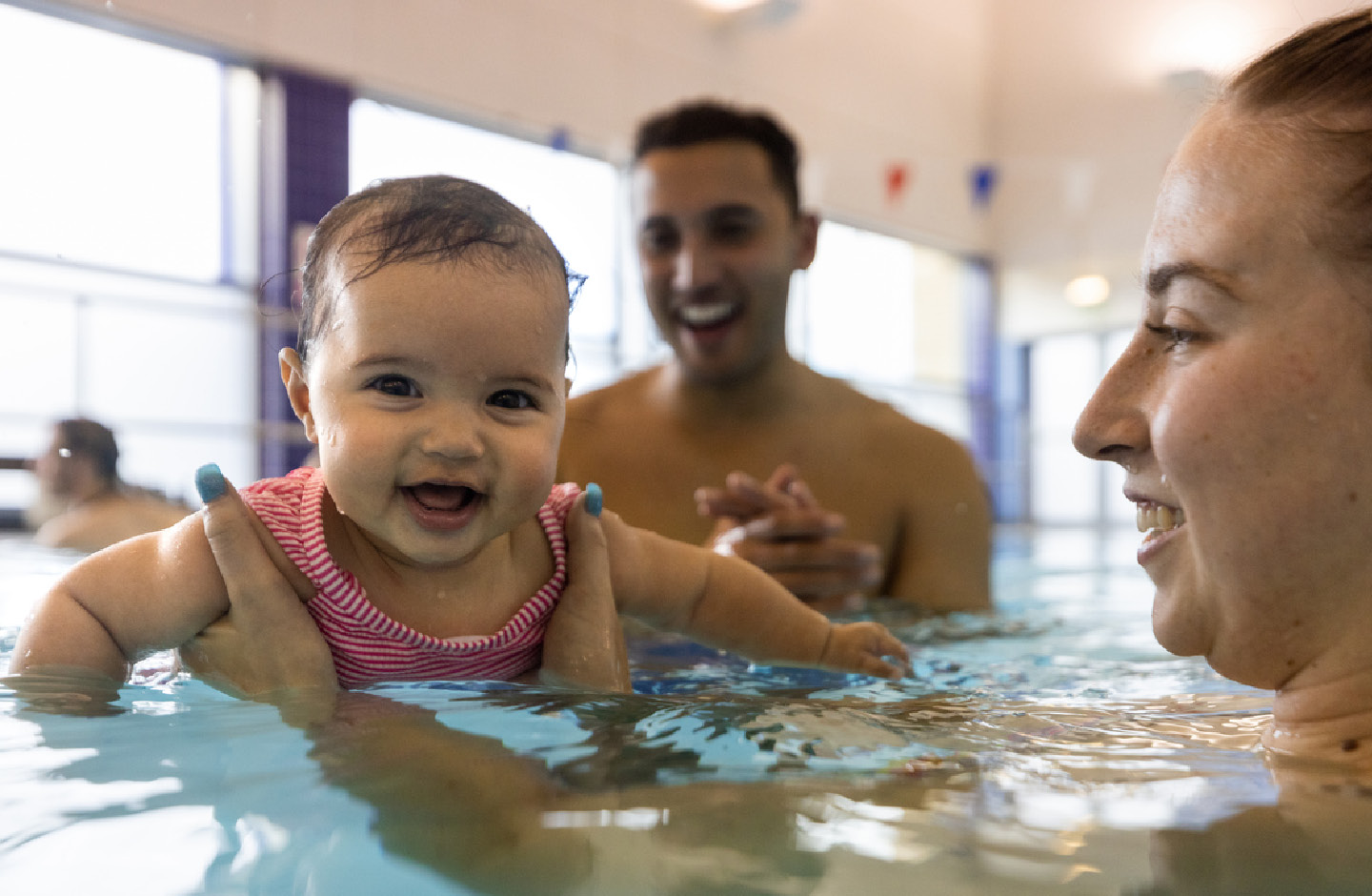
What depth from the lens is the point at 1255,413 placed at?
0.95 m

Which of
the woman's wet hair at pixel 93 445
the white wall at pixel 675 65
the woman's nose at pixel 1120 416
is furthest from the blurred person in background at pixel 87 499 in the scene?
the white wall at pixel 675 65

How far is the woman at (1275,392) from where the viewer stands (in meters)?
0.93

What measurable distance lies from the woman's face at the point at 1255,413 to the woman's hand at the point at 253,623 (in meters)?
0.90

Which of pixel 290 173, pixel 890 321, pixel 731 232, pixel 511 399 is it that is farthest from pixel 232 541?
pixel 890 321

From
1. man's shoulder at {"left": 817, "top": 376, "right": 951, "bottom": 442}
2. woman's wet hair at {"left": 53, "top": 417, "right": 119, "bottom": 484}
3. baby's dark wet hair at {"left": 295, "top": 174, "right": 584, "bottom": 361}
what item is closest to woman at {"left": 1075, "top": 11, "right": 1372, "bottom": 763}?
baby's dark wet hair at {"left": 295, "top": 174, "right": 584, "bottom": 361}

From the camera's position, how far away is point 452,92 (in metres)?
7.34

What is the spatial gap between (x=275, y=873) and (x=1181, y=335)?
87cm

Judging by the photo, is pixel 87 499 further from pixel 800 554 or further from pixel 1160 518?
pixel 1160 518

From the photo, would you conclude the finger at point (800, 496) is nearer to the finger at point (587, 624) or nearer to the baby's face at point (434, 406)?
the finger at point (587, 624)

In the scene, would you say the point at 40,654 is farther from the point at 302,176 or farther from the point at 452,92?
the point at 452,92

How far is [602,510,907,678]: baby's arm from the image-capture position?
5.24 feet

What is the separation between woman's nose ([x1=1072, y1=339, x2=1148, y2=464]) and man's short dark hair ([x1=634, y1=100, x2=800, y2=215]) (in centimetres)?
196

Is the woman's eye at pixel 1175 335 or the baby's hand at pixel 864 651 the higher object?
the woman's eye at pixel 1175 335

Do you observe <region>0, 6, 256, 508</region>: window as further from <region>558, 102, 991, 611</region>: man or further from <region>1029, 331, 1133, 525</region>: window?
<region>1029, 331, 1133, 525</region>: window
